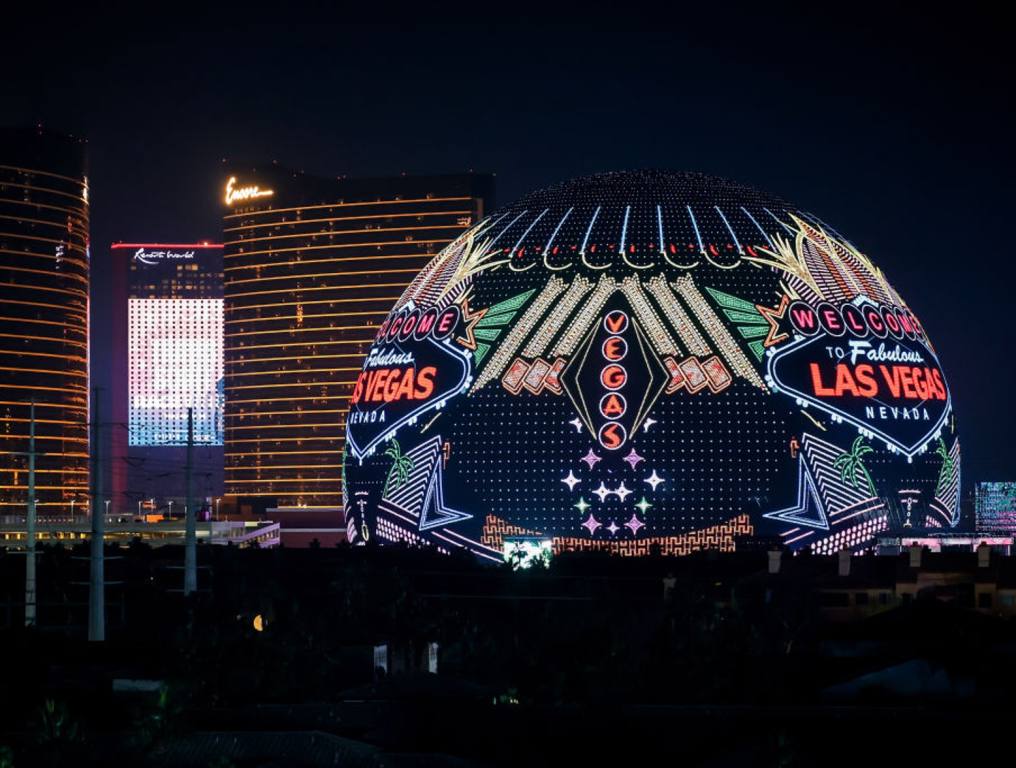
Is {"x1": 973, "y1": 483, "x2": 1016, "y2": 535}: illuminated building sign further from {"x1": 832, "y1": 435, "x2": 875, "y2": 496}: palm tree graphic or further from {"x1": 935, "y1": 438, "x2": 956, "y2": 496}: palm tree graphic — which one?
{"x1": 832, "y1": 435, "x2": 875, "y2": 496}: palm tree graphic

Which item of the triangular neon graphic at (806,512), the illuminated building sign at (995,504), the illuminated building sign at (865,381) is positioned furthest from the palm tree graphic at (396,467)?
the illuminated building sign at (995,504)

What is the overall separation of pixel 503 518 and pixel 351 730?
4585 centimetres

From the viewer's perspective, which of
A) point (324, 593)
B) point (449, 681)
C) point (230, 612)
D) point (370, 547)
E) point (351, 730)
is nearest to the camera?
point (351, 730)

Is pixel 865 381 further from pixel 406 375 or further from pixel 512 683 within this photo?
pixel 512 683

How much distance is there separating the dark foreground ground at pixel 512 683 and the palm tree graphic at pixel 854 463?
12.5 metres

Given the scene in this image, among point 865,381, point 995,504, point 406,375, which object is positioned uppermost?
point 406,375

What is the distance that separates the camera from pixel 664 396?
92062 millimetres

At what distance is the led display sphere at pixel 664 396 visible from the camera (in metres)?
92.0

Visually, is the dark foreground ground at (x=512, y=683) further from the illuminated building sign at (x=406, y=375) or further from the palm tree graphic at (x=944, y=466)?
the palm tree graphic at (x=944, y=466)

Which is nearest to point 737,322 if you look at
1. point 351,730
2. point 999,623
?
point 999,623

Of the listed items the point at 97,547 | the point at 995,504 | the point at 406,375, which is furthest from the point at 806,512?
the point at 995,504

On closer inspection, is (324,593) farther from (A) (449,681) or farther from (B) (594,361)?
(A) (449,681)

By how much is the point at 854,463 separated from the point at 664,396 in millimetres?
7788

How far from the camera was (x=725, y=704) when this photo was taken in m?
52.1
